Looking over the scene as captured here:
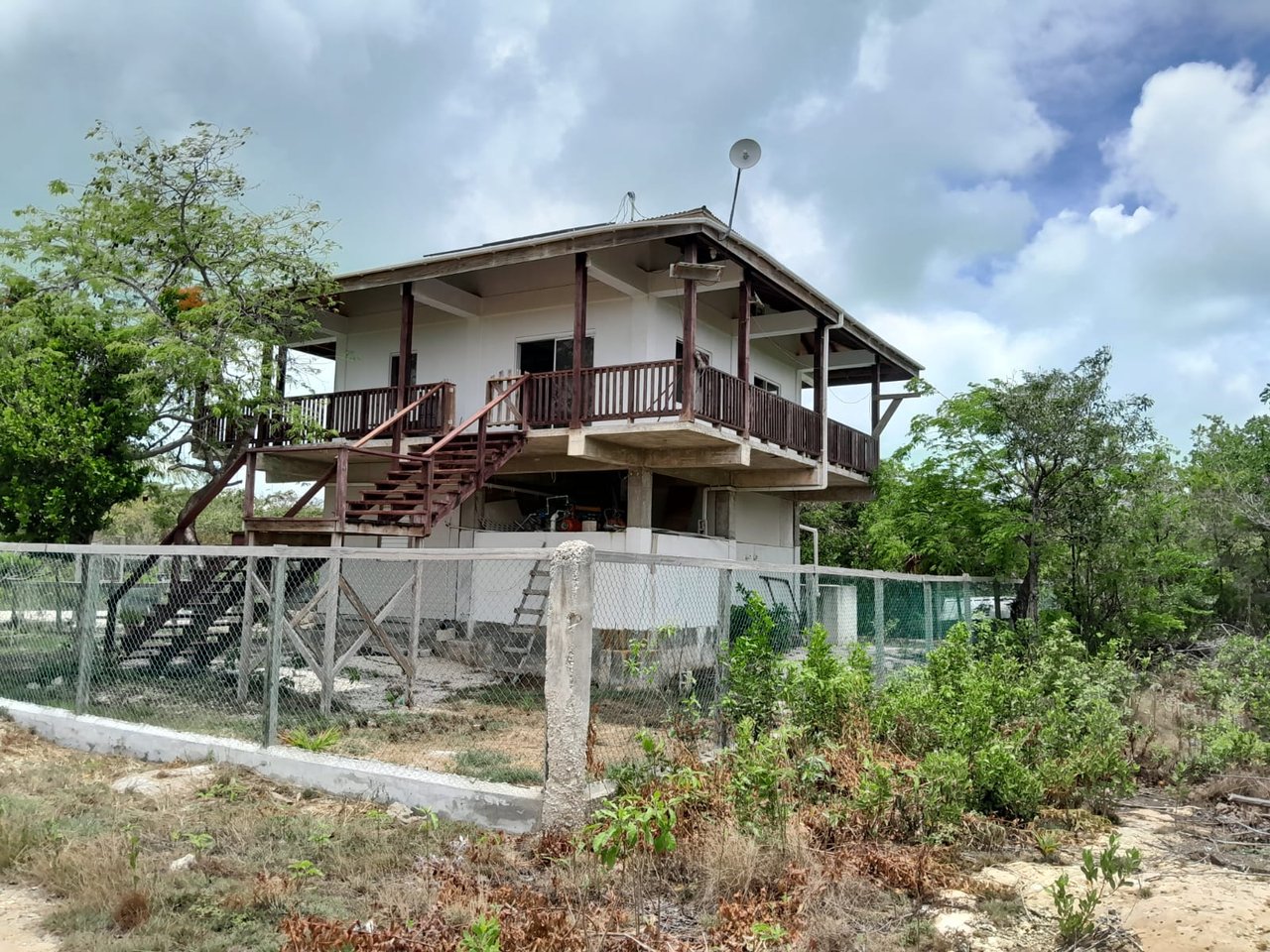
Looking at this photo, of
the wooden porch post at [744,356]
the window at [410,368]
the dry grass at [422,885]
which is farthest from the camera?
the window at [410,368]

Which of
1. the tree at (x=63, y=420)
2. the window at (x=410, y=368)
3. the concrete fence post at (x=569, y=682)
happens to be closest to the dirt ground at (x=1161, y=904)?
the concrete fence post at (x=569, y=682)

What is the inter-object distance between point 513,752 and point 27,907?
3.85 metres

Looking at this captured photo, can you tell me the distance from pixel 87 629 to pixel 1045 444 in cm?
1382

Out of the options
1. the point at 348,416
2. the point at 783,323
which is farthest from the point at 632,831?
the point at 783,323

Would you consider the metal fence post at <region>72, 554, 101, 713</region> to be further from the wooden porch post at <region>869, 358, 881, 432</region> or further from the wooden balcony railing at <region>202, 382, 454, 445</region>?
the wooden porch post at <region>869, 358, 881, 432</region>

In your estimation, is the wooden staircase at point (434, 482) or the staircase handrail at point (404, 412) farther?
the staircase handrail at point (404, 412)

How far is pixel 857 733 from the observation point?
23.8 feet

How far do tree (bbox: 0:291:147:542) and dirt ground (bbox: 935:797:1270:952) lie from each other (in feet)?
42.8

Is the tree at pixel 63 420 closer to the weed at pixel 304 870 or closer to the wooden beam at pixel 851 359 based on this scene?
the weed at pixel 304 870

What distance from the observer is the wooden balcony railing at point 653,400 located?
1432 centimetres

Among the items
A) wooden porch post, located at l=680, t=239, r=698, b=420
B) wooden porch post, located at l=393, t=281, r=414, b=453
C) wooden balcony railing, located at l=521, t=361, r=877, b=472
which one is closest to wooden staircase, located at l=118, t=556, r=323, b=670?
wooden porch post, located at l=393, t=281, r=414, b=453

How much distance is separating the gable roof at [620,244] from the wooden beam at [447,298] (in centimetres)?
62

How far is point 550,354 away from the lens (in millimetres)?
17469

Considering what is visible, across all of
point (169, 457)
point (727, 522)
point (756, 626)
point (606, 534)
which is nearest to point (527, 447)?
point (606, 534)
